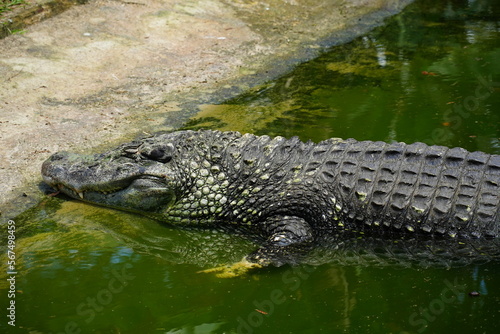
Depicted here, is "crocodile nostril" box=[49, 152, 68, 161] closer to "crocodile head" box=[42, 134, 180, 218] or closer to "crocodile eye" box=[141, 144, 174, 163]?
"crocodile head" box=[42, 134, 180, 218]

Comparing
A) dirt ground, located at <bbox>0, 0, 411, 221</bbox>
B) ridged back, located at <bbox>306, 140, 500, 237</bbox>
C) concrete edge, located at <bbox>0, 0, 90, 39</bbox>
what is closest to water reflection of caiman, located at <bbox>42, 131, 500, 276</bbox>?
ridged back, located at <bbox>306, 140, 500, 237</bbox>

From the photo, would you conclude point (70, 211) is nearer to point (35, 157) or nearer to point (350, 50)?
point (35, 157)

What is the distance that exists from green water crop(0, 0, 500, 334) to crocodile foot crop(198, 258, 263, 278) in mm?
76

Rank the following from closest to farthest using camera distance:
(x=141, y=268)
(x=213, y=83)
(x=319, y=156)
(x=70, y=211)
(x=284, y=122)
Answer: (x=141, y=268)
(x=319, y=156)
(x=70, y=211)
(x=284, y=122)
(x=213, y=83)

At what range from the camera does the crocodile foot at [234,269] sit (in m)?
4.74

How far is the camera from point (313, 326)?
3.99 meters

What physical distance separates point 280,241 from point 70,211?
221 centimetres

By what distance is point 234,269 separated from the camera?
482 cm

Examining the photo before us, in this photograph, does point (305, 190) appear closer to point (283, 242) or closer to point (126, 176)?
point (283, 242)

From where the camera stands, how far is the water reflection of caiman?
4914 millimetres

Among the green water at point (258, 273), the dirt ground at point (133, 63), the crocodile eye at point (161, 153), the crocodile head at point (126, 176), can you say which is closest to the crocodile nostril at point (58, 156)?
the crocodile head at point (126, 176)

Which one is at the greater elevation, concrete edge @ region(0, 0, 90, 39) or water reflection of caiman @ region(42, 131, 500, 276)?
concrete edge @ region(0, 0, 90, 39)

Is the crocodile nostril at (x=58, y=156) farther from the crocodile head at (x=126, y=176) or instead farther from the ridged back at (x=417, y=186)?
the ridged back at (x=417, y=186)

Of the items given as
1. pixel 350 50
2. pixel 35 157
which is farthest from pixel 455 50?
pixel 35 157
